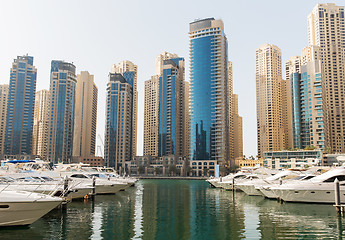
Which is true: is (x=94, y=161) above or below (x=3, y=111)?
below

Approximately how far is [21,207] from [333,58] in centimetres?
18684

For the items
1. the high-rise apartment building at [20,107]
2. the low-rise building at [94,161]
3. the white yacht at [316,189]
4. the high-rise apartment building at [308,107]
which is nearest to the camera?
the white yacht at [316,189]

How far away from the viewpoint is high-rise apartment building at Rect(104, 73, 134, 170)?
602 feet

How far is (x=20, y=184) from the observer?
30719 mm

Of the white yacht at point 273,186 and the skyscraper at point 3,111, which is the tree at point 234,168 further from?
the white yacht at point 273,186

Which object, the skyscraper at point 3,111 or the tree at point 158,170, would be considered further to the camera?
the skyscraper at point 3,111

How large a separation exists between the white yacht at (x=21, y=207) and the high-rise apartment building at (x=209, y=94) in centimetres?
14328

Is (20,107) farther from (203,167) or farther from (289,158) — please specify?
(289,158)

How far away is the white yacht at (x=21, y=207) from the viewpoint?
64.0 ft

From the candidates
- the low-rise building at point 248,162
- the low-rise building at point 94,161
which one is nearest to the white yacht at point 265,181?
the low-rise building at point 248,162

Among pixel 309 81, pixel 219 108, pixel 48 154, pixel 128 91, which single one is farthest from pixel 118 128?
pixel 309 81

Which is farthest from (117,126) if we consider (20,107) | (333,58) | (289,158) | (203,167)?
(333,58)

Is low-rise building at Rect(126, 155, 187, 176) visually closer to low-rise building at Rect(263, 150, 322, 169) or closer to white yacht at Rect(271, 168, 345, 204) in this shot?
low-rise building at Rect(263, 150, 322, 169)

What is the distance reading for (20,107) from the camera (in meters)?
178
